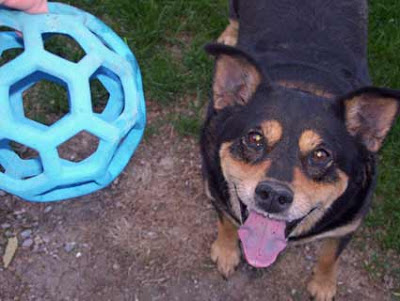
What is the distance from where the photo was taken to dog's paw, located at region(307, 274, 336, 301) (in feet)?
12.0

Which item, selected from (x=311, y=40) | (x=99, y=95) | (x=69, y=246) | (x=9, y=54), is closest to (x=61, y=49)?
(x=9, y=54)

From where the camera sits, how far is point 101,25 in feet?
10.6

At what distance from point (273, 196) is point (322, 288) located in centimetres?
122

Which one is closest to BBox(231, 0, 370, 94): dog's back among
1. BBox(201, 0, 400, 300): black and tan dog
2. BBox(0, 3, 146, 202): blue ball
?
BBox(201, 0, 400, 300): black and tan dog

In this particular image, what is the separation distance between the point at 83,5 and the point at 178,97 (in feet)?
3.62

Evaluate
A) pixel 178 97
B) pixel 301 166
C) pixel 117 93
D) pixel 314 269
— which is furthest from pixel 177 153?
pixel 301 166

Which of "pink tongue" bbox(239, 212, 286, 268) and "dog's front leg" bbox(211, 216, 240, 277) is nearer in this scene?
"pink tongue" bbox(239, 212, 286, 268)

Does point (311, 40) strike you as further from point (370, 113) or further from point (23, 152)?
point (23, 152)

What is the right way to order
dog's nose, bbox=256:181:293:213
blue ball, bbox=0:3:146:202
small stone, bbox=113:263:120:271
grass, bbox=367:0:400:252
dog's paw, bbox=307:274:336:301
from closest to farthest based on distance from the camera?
dog's nose, bbox=256:181:293:213
blue ball, bbox=0:3:146:202
dog's paw, bbox=307:274:336:301
small stone, bbox=113:263:120:271
grass, bbox=367:0:400:252

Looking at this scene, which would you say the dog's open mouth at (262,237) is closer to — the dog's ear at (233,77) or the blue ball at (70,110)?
the dog's ear at (233,77)

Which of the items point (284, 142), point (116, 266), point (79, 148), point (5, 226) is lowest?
point (116, 266)

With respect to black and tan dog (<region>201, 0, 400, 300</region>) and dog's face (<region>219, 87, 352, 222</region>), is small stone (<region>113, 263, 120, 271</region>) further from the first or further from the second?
dog's face (<region>219, 87, 352, 222</region>)

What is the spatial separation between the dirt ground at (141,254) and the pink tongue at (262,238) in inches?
30.9

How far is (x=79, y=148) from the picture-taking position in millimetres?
4191
